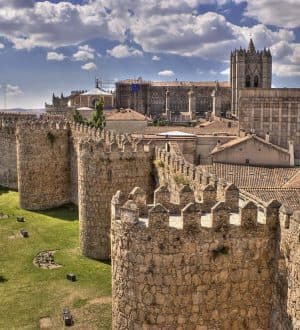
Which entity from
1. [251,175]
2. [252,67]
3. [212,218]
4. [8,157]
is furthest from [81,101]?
[212,218]

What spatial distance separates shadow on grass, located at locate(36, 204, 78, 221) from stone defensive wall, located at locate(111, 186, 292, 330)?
661 inches

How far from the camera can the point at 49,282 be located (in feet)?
58.3

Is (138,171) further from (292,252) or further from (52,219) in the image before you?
(292,252)

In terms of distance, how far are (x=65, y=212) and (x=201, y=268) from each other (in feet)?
62.0

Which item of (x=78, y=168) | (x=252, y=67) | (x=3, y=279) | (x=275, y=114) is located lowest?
(x=3, y=279)

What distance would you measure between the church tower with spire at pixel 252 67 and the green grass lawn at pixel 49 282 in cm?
9043

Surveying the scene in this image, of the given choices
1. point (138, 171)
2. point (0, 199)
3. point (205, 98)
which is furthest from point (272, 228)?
point (205, 98)

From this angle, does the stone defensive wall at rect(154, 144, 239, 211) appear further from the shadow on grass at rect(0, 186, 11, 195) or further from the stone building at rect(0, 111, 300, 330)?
the shadow on grass at rect(0, 186, 11, 195)

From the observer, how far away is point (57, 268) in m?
19.1

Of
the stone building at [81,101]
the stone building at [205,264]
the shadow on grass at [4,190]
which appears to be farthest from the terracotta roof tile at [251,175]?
the stone building at [81,101]

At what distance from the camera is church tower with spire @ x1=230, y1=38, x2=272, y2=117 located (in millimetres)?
110000

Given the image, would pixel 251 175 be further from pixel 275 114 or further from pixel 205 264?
pixel 275 114

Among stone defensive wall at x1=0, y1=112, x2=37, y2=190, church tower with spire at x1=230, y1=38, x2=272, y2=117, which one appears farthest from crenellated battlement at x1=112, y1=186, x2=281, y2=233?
church tower with spire at x1=230, y1=38, x2=272, y2=117

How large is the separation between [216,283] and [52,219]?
18.0 meters
